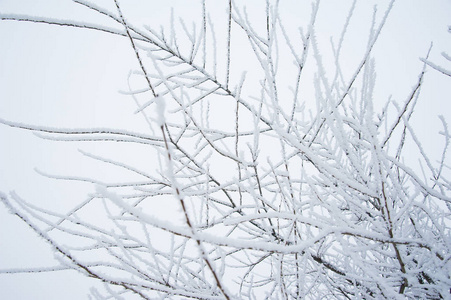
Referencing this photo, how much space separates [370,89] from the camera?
83cm

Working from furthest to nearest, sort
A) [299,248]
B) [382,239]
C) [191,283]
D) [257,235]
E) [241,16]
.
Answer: [257,235] < [191,283] < [241,16] < [382,239] < [299,248]

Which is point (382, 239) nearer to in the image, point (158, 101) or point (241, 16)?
point (158, 101)

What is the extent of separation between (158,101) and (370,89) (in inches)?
29.5

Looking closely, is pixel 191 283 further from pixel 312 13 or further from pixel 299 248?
pixel 312 13

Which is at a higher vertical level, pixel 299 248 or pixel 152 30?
pixel 152 30

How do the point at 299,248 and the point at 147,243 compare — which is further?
the point at 147,243

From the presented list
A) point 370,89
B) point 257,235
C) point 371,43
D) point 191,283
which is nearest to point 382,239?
point 370,89

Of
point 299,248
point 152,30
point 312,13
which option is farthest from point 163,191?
point 312,13

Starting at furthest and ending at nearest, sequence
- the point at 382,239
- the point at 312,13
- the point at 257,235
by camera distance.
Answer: the point at 257,235 < the point at 312,13 < the point at 382,239

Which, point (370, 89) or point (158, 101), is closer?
point (158, 101)

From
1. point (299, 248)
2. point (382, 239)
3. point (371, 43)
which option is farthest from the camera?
point (371, 43)

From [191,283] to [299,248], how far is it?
1.17 m

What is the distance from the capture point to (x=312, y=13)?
131 centimetres

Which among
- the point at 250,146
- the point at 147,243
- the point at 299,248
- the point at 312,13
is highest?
the point at 312,13
